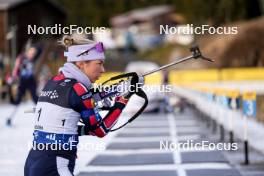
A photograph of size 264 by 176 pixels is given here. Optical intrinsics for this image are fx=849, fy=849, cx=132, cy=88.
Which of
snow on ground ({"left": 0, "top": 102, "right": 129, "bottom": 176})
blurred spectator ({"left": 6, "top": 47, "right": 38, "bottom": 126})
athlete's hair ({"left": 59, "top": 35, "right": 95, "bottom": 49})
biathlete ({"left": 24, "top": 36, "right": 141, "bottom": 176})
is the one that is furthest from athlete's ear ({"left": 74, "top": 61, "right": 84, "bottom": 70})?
blurred spectator ({"left": 6, "top": 47, "right": 38, "bottom": 126})

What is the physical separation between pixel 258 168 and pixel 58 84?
6.74 m

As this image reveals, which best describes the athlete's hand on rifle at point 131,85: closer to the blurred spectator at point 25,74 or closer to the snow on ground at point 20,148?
the snow on ground at point 20,148

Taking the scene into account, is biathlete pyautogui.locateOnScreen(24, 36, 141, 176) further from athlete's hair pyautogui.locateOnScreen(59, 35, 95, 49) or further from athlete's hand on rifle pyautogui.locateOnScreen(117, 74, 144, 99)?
athlete's hand on rifle pyautogui.locateOnScreen(117, 74, 144, 99)

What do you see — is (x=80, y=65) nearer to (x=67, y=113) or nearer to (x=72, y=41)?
(x=72, y=41)

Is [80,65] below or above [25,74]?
below

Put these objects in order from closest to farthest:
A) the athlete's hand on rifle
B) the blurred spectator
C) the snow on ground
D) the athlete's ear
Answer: the athlete's ear → the athlete's hand on rifle → the snow on ground → the blurred spectator

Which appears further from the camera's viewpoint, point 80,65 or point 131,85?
point 131,85

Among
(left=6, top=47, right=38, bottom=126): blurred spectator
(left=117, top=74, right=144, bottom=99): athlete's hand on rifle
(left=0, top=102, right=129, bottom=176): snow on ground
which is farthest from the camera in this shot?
(left=6, top=47, right=38, bottom=126): blurred spectator

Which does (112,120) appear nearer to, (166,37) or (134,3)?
(166,37)

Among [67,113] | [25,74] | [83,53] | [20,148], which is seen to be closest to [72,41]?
[83,53]

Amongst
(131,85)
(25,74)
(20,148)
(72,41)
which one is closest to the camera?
(72,41)

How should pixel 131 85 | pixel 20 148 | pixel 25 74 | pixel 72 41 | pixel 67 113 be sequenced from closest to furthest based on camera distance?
pixel 67 113 < pixel 72 41 < pixel 131 85 < pixel 20 148 < pixel 25 74

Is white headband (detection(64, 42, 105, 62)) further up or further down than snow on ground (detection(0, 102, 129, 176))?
further up

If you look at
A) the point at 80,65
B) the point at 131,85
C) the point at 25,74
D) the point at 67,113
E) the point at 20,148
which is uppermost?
the point at 25,74
